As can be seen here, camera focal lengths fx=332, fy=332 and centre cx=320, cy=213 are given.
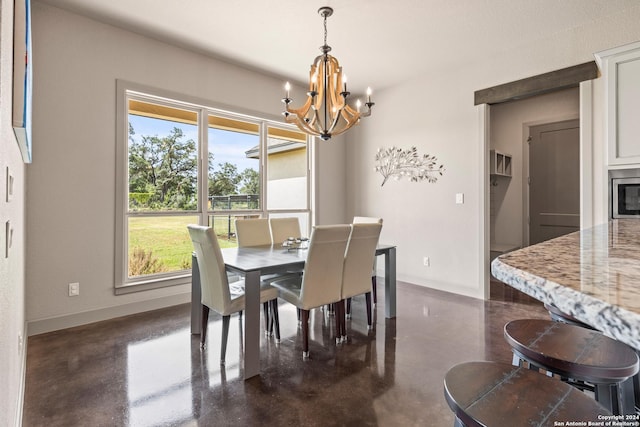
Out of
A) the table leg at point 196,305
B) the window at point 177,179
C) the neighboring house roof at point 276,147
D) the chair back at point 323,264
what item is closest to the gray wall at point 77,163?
the window at point 177,179

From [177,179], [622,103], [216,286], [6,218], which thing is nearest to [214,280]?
[216,286]

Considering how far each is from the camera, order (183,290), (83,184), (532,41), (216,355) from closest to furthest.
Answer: (216,355), (83,184), (532,41), (183,290)

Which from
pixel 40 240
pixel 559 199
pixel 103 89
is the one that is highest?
pixel 103 89

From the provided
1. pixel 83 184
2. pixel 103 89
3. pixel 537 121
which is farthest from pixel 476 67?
pixel 83 184

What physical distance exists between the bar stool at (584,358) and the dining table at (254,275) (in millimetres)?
1473

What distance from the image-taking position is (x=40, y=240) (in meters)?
2.88

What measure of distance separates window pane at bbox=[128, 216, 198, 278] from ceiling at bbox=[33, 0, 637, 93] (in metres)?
1.94

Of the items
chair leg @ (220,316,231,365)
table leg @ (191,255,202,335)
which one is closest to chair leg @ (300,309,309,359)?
chair leg @ (220,316,231,365)

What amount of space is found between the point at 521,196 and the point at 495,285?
5.36 ft

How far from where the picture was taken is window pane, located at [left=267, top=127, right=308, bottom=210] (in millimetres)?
4719

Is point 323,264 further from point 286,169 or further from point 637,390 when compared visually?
point 286,169

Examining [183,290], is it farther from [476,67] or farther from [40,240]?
[476,67]

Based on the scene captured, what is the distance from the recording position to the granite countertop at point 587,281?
35 centimetres

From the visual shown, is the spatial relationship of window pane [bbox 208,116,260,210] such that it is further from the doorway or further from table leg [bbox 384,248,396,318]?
the doorway
